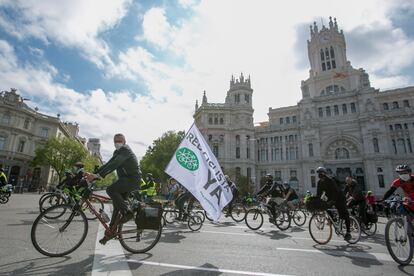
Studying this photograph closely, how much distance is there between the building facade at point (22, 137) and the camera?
135 ft

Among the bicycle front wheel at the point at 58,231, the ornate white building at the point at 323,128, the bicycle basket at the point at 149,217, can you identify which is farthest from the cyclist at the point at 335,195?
the ornate white building at the point at 323,128

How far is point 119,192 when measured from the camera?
4.58 metres

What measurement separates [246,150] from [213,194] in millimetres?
49628

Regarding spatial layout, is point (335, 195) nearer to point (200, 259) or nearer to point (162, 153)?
point (200, 259)

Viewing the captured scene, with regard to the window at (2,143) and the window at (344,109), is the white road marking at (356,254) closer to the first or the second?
the window at (344,109)

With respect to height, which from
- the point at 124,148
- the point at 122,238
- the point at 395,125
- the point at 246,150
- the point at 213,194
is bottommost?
the point at 122,238

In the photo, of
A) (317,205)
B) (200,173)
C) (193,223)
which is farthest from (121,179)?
(317,205)

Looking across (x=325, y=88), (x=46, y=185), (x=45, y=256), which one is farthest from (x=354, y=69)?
(x=46, y=185)

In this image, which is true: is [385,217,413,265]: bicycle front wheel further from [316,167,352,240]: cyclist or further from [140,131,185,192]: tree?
[140,131,185,192]: tree

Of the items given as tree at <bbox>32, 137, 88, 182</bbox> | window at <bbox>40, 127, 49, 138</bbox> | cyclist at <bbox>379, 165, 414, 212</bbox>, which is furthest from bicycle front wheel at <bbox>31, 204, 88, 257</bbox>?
window at <bbox>40, 127, 49, 138</bbox>

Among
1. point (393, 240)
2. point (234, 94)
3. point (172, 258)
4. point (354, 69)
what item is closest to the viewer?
point (172, 258)

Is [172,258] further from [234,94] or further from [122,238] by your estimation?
[234,94]

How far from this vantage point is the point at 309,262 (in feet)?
14.9

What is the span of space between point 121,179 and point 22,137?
168 ft
